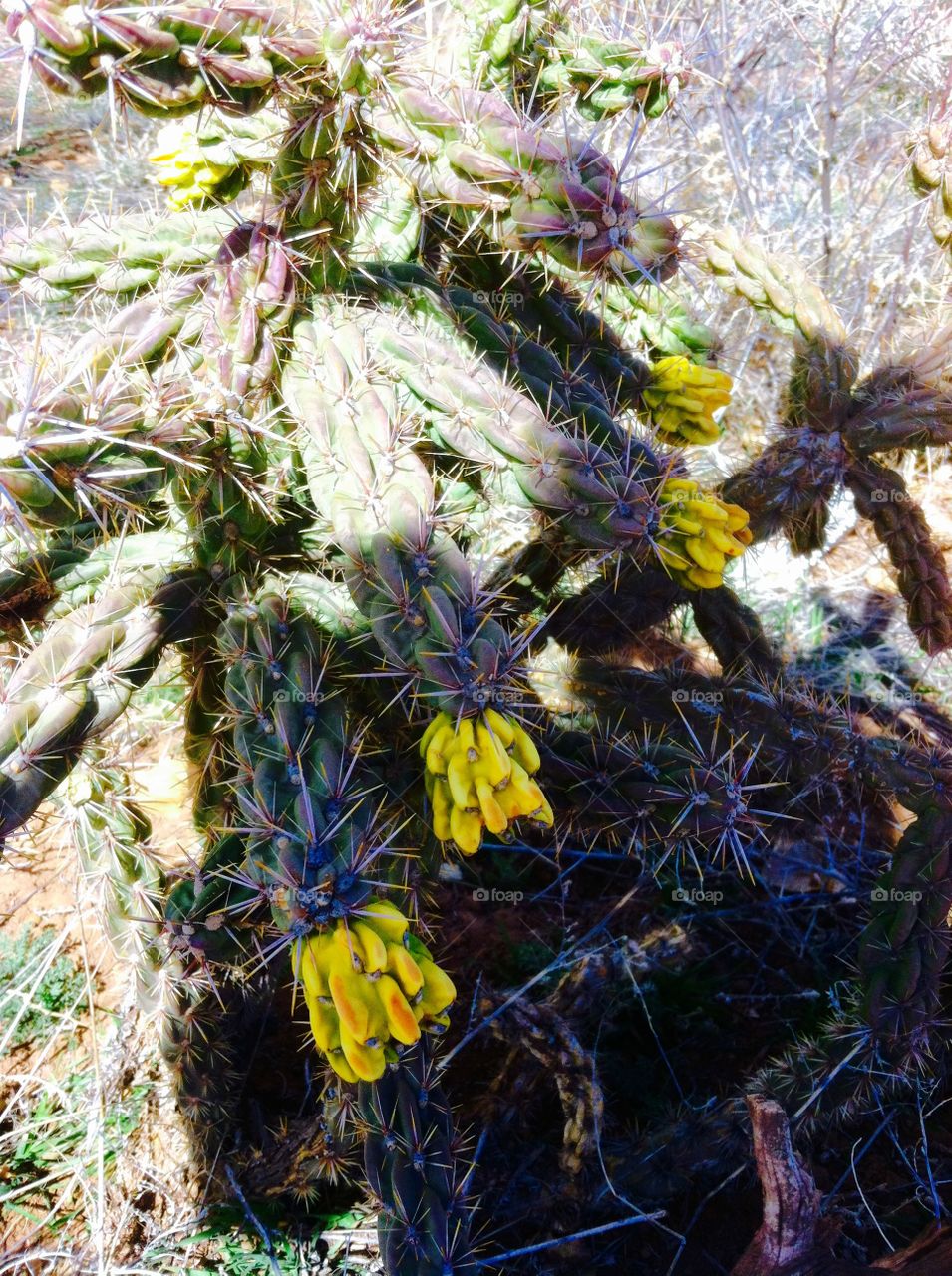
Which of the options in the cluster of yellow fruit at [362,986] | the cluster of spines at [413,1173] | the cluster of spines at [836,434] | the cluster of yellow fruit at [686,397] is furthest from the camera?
the cluster of spines at [836,434]

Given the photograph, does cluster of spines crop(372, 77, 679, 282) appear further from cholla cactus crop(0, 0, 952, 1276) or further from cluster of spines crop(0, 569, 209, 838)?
cluster of spines crop(0, 569, 209, 838)

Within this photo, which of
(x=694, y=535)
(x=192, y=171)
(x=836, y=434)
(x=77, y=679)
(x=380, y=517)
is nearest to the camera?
(x=380, y=517)

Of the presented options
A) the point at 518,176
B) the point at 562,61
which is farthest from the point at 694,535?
the point at 562,61

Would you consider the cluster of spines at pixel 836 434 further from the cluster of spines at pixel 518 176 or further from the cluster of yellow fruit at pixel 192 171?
the cluster of yellow fruit at pixel 192 171

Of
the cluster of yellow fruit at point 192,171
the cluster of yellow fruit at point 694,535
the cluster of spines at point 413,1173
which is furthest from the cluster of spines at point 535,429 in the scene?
the cluster of spines at point 413,1173

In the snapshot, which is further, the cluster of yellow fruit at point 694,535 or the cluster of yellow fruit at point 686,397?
the cluster of yellow fruit at point 686,397

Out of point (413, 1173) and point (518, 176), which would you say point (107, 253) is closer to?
point (518, 176)

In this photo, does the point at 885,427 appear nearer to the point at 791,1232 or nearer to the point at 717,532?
the point at 717,532
